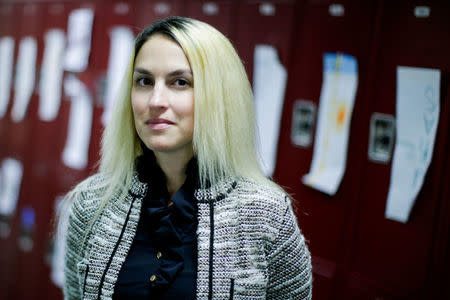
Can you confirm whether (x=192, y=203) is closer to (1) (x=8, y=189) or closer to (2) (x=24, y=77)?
(2) (x=24, y=77)

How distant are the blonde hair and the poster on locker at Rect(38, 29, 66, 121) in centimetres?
219

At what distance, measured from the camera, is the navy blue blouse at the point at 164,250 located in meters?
1.35

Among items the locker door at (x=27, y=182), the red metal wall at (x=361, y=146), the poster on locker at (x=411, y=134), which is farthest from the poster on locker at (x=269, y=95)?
the locker door at (x=27, y=182)

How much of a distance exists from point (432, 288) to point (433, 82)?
759 mm

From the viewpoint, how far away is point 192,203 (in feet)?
4.79

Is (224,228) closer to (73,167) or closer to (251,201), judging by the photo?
(251,201)

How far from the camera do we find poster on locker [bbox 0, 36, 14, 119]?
3.99 metres

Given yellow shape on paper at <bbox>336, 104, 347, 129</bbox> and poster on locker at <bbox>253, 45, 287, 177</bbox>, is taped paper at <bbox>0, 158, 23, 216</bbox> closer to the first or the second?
poster on locker at <bbox>253, 45, 287, 177</bbox>

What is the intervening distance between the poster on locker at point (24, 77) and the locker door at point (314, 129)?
2455 mm

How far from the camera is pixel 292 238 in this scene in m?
1.44

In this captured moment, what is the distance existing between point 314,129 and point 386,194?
438 millimetres

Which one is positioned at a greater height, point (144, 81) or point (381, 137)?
point (144, 81)

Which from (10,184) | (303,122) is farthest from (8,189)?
(303,122)

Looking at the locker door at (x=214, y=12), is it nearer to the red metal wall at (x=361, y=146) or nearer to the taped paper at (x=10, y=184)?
the red metal wall at (x=361, y=146)
